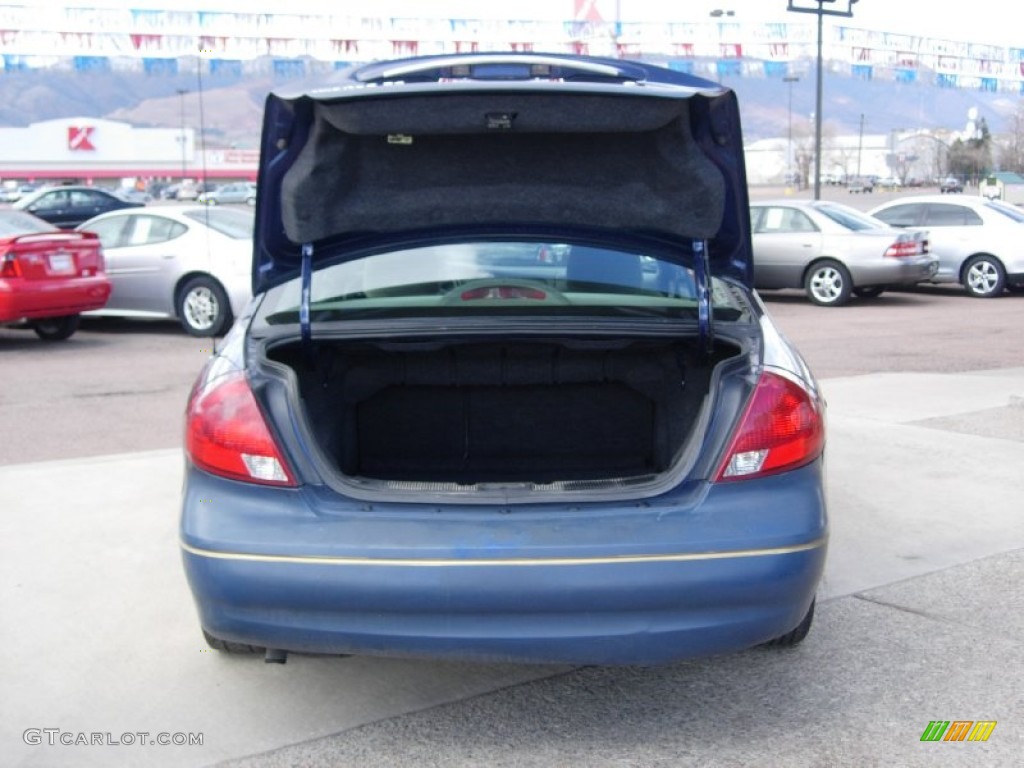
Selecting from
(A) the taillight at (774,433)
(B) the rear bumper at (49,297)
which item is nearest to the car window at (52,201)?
(B) the rear bumper at (49,297)

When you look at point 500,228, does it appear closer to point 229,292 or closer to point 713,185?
point 713,185

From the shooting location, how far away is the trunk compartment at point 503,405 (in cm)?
404

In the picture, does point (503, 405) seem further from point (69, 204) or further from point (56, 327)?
point (69, 204)

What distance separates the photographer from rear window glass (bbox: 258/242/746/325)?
3.94 m

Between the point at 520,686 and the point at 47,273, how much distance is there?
9434 mm

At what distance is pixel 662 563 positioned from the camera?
3.03 m

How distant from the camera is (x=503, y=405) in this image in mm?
4402

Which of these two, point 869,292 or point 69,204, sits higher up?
point 869,292

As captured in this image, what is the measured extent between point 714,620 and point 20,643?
8.15 feet

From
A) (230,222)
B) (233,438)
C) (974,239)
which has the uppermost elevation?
(233,438)

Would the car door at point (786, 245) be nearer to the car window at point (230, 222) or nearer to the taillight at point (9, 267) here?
the car window at point (230, 222)

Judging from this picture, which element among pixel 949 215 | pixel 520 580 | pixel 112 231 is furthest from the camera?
pixel 949 215

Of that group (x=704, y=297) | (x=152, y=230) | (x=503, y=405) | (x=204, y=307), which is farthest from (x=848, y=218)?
(x=704, y=297)


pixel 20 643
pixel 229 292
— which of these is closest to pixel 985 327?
pixel 229 292
